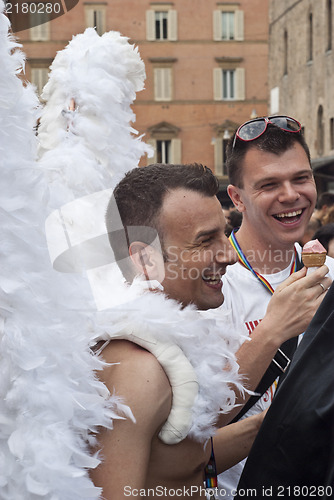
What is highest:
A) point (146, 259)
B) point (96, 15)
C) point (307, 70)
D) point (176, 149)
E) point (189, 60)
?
point (96, 15)

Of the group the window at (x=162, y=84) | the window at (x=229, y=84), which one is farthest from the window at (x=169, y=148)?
the window at (x=229, y=84)

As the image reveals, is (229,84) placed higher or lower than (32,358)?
higher

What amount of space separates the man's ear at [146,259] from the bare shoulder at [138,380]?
289 millimetres

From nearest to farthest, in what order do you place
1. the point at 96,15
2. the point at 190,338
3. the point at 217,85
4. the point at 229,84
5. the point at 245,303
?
the point at 190,338, the point at 245,303, the point at 96,15, the point at 217,85, the point at 229,84

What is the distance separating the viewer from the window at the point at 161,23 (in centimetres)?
3697

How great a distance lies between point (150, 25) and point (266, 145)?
35867mm

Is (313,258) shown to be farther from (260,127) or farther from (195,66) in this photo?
(195,66)

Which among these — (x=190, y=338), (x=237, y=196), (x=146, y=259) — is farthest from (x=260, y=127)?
(x=190, y=338)

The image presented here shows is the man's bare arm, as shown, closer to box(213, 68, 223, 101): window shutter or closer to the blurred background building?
the blurred background building

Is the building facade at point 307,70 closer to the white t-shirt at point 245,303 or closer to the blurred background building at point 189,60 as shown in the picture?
the blurred background building at point 189,60

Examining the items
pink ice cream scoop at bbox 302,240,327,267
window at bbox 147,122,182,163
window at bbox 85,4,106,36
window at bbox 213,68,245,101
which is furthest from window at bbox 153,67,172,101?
pink ice cream scoop at bbox 302,240,327,267

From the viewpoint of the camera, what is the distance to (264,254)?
2791 mm

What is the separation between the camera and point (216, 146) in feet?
123

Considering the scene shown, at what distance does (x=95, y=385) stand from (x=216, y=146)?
36.5 meters
